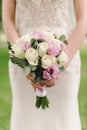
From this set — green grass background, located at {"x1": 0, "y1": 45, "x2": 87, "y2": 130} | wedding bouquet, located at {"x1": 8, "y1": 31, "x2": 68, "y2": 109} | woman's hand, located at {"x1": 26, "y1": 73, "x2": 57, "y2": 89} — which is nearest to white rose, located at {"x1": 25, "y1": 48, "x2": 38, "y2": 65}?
wedding bouquet, located at {"x1": 8, "y1": 31, "x2": 68, "y2": 109}

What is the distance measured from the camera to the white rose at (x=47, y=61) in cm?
334

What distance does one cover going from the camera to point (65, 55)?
134 inches

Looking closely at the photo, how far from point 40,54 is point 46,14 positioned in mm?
459

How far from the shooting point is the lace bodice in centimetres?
371

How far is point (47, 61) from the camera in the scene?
334 centimetres

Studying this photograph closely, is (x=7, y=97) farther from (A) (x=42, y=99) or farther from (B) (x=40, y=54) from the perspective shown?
(B) (x=40, y=54)

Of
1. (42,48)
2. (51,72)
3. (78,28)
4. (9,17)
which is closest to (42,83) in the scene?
(51,72)

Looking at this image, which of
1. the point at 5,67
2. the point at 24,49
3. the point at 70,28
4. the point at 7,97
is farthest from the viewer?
the point at 5,67

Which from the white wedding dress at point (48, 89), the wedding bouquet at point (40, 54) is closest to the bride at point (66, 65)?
the white wedding dress at point (48, 89)

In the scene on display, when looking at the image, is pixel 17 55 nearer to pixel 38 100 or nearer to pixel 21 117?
pixel 38 100

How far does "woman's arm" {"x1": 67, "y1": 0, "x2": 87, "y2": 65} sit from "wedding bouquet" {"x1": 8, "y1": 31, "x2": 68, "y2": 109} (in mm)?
146

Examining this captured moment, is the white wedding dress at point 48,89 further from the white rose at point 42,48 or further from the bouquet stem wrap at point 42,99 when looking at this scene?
the white rose at point 42,48

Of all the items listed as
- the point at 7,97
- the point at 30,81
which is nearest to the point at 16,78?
the point at 30,81

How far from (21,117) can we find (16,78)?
1.04 feet
